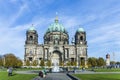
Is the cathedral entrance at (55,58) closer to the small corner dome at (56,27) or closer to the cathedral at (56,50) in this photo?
the cathedral at (56,50)

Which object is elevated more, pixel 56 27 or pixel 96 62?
pixel 56 27

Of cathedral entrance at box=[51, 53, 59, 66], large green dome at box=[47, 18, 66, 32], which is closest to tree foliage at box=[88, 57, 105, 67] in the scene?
cathedral entrance at box=[51, 53, 59, 66]

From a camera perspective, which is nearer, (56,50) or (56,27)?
(56,50)

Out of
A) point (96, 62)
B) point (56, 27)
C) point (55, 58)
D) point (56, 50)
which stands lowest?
point (96, 62)

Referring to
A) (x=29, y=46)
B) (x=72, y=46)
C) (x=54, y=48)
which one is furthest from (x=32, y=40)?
(x=72, y=46)

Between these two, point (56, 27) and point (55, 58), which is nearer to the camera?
point (55, 58)

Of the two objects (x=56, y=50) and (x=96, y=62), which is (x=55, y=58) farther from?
(x=96, y=62)

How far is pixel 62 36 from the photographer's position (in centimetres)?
15112

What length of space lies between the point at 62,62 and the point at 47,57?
874 cm

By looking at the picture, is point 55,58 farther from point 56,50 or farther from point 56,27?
point 56,27

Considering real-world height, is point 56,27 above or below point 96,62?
above

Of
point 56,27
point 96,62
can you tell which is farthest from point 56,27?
point 96,62

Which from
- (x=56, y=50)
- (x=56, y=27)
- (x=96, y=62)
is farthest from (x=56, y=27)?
(x=96, y=62)

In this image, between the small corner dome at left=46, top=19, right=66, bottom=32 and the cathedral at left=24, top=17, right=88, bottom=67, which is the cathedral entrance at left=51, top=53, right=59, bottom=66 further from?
the small corner dome at left=46, top=19, right=66, bottom=32
